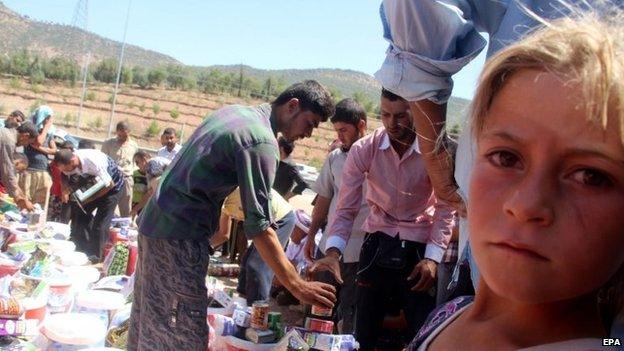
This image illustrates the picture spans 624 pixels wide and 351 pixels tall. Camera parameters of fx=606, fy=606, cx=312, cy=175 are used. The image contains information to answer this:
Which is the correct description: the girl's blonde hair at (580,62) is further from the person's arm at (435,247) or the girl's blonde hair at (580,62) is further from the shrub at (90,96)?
the shrub at (90,96)

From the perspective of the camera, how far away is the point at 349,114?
13.8 ft

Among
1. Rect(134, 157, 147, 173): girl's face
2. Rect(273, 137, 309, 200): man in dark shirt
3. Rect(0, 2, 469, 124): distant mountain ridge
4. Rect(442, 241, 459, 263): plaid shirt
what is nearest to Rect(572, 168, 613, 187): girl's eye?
Rect(442, 241, 459, 263): plaid shirt

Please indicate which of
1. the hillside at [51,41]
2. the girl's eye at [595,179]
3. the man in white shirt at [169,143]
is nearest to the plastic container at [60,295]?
the girl's eye at [595,179]

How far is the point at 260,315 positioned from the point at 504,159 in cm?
228

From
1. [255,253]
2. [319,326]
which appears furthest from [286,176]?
[319,326]

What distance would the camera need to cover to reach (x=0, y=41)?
72.2m

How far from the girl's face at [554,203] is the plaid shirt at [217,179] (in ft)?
6.54

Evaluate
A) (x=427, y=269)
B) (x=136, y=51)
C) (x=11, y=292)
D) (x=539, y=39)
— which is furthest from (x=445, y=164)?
(x=136, y=51)

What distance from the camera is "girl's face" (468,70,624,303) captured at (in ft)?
2.14

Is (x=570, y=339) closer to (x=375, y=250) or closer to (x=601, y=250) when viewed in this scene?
(x=601, y=250)

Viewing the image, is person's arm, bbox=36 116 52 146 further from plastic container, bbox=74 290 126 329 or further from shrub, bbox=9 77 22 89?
shrub, bbox=9 77 22 89

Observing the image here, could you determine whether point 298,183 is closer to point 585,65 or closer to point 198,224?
point 198,224

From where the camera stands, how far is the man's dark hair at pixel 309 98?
3230 millimetres

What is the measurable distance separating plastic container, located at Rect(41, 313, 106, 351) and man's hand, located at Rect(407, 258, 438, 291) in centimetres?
154
